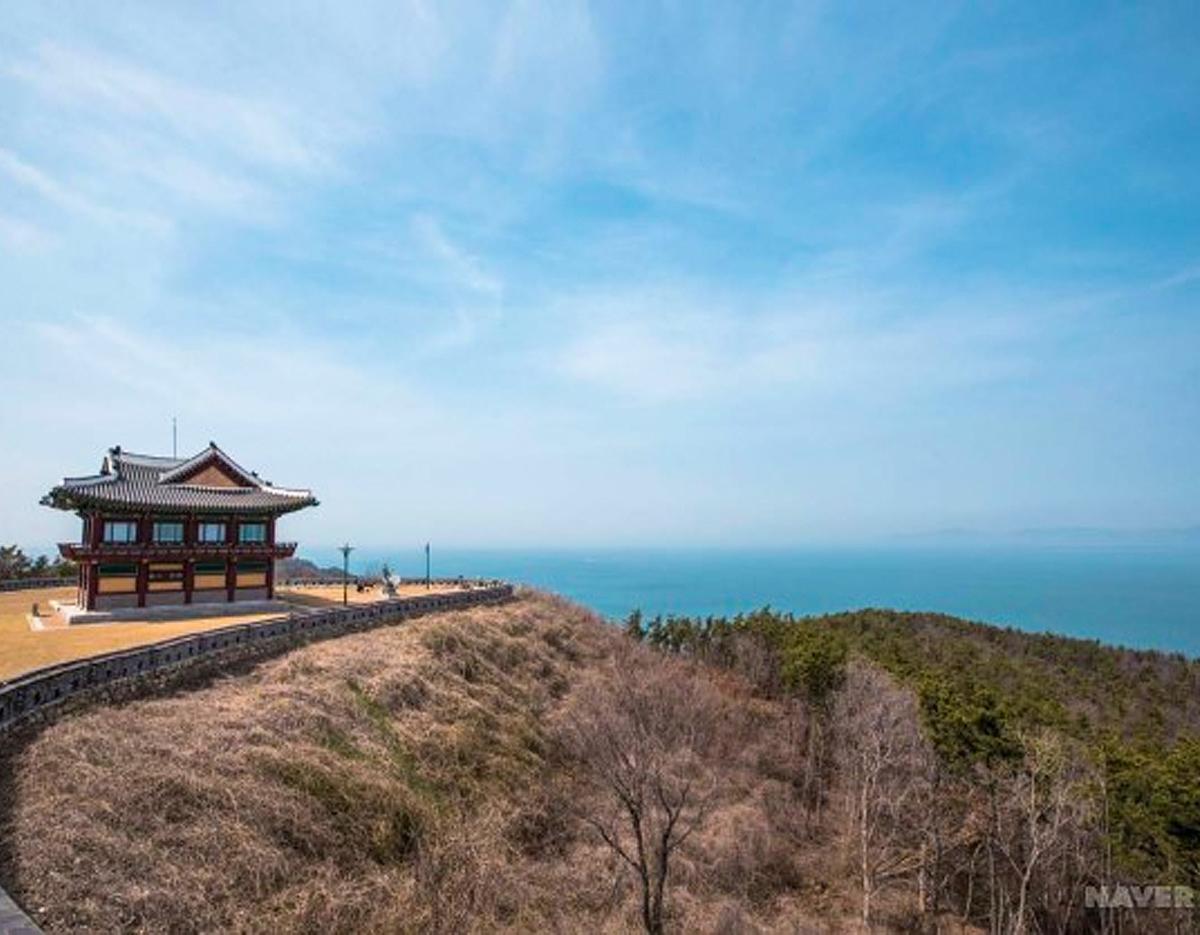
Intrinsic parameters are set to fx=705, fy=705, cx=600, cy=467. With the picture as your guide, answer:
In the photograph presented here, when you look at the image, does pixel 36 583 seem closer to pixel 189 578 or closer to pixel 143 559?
pixel 189 578

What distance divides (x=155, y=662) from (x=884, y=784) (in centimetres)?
2929

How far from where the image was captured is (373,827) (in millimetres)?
19016

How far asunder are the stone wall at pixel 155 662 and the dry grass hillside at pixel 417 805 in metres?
0.88

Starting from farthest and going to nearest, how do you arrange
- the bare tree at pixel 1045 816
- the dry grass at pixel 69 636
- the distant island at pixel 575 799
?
1. the dry grass at pixel 69 636
2. the bare tree at pixel 1045 816
3. the distant island at pixel 575 799

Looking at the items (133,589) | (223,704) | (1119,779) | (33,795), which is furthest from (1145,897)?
(133,589)

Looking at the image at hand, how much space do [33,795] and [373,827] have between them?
7.88 meters

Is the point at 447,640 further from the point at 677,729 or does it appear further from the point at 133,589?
the point at 133,589

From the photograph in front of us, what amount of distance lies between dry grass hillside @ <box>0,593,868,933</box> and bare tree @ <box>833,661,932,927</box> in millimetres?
1785

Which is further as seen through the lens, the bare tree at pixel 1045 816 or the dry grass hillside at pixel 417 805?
the bare tree at pixel 1045 816

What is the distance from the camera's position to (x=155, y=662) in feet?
72.1

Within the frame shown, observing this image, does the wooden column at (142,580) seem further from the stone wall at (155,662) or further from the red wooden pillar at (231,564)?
the stone wall at (155,662)

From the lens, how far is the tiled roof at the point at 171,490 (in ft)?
105

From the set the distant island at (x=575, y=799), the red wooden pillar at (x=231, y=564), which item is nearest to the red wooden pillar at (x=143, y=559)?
the red wooden pillar at (x=231, y=564)

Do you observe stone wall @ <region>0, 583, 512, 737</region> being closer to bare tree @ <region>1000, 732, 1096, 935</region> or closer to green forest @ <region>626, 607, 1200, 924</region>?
green forest @ <region>626, 607, 1200, 924</region>
